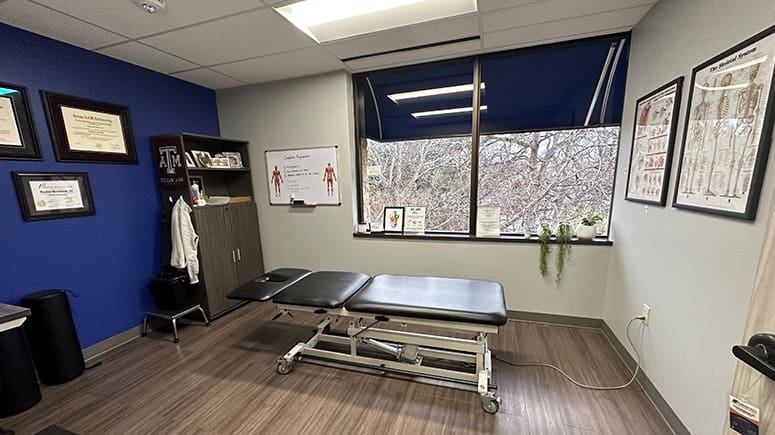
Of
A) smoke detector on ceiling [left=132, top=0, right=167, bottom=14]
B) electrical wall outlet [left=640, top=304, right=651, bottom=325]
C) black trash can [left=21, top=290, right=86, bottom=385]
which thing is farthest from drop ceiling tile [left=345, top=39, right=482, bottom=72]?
black trash can [left=21, top=290, right=86, bottom=385]

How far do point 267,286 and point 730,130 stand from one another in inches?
106

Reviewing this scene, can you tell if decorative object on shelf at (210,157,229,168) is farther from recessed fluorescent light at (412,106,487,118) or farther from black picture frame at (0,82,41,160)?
recessed fluorescent light at (412,106,487,118)

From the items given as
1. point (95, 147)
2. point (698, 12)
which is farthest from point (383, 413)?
point (95, 147)

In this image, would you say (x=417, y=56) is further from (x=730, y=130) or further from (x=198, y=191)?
(x=198, y=191)

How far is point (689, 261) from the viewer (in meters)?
1.44

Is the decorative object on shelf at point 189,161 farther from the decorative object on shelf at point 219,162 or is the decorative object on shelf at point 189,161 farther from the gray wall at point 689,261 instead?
the gray wall at point 689,261

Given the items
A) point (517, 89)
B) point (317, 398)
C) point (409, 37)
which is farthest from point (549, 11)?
point (317, 398)

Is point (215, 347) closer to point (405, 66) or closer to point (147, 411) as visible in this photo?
point (147, 411)

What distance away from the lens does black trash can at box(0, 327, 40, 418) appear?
1.70 metres

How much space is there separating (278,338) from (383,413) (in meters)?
1.28

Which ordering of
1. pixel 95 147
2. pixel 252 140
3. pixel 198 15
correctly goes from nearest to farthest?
pixel 198 15, pixel 95 147, pixel 252 140

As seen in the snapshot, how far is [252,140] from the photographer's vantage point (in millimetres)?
3340

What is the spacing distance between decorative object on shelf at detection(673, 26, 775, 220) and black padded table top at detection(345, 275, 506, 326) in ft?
3.57

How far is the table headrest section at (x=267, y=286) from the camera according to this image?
2020 millimetres
